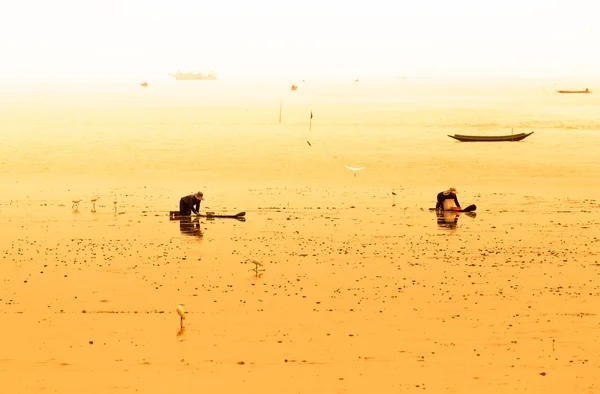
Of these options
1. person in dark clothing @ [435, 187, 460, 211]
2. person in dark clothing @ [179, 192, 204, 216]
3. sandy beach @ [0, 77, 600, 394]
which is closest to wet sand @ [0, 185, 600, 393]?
sandy beach @ [0, 77, 600, 394]

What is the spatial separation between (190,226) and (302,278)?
8100mm

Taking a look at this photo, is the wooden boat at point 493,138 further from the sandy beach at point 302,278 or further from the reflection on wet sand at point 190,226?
the reflection on wet sand at point 190,226

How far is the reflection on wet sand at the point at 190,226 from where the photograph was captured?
90.2 feet

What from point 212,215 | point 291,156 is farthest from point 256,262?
point 291,156

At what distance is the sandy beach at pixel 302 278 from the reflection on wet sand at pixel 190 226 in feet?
0.38

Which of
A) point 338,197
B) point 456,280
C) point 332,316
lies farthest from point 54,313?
point 338,197

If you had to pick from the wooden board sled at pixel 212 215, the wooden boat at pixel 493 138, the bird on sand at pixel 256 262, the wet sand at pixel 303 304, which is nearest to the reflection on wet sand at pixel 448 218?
the wet sand at pixel 303 304

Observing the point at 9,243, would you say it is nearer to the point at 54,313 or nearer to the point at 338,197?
the point at 54,313

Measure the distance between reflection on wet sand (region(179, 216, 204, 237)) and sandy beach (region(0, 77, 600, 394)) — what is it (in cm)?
12

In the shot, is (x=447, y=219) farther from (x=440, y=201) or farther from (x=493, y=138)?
(x=493, y=138)

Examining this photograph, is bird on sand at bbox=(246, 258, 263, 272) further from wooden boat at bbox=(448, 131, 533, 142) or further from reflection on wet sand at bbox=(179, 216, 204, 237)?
wooden boat at bbox=(448, 131, 533, 142)

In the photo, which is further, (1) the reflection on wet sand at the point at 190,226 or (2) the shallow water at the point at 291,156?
(2) the shallow water at the point at 291,156

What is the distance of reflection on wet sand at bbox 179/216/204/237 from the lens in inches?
1083

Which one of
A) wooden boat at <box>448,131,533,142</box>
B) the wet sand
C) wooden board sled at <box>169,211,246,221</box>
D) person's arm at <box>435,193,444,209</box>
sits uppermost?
wooden boat at <box>448,131,533,142</box>
